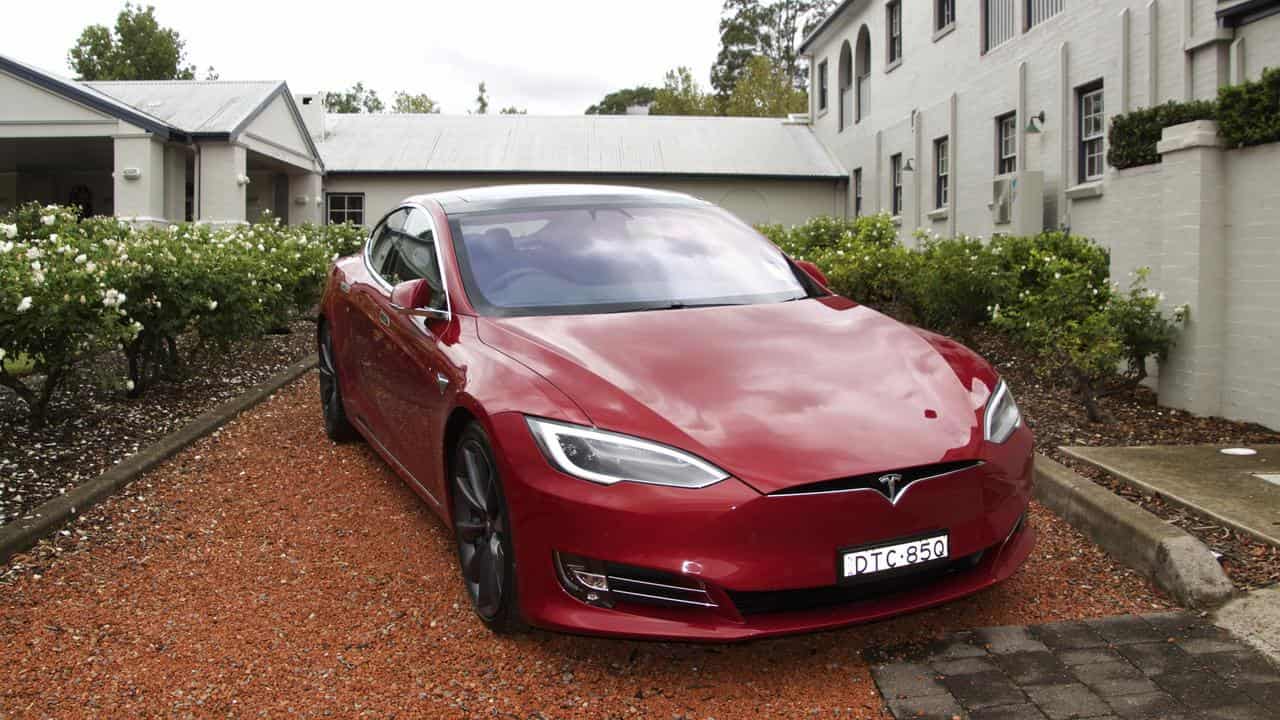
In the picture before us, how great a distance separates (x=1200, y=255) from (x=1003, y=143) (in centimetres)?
1159

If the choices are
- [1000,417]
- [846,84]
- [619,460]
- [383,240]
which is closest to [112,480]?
[383,240]

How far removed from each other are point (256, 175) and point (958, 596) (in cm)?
2848

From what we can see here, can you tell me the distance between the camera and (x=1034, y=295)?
25.9ft

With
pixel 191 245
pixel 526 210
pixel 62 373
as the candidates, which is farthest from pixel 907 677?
pixel 191 245

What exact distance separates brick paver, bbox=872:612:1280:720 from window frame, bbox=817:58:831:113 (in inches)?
1071

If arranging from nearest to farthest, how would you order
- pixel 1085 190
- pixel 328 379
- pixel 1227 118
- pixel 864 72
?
1. pixel 1227 118
2. pixel 328 379
3. pixel 1085 190
4. pixel 864 72

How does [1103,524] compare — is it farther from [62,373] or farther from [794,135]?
[794,135]

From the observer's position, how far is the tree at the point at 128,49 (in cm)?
5741

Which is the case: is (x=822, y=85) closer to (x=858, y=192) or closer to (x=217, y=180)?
(x=858, y=192)

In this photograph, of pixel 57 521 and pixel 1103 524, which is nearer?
pixel 1103 524

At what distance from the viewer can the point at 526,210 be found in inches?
195

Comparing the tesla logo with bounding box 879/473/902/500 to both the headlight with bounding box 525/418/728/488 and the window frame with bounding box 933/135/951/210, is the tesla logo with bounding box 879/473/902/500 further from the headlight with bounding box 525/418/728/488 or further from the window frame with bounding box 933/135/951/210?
the window frame with bounding box 933/135/951/210

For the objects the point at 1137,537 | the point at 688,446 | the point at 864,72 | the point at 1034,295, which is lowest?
the point at 1137,537

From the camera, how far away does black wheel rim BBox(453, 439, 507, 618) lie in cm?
361
